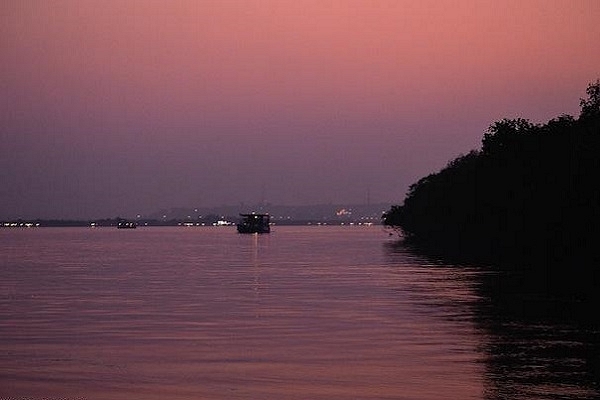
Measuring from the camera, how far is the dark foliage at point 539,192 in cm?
8200

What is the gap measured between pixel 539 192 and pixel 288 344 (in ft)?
207

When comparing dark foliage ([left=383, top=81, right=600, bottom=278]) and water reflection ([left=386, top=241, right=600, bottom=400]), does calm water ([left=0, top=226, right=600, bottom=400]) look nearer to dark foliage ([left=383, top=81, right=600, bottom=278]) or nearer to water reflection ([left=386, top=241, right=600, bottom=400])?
water reflection ([left=386, top=241, right=600, bottom=400])

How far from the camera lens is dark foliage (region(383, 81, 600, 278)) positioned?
8200cm

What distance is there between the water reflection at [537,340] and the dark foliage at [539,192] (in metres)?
16.6

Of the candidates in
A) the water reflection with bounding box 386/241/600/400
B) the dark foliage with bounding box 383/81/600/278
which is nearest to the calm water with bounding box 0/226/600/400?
the water reflection with bounding box 386/241/600/400

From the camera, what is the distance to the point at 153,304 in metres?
51.3

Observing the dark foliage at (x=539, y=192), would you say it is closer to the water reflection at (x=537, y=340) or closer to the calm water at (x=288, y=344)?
the water reflection at (x=537, y=340)

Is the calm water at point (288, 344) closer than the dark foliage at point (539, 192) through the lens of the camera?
Yes

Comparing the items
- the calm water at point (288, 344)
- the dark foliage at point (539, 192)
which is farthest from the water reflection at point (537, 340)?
the dark foliage at point (539, 192)

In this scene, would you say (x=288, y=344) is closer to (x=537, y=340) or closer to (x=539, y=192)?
(x=537, y=340)

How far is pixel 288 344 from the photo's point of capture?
3431 cm

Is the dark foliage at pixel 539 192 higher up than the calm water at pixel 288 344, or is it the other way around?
the dark foliage at pixel 539 192

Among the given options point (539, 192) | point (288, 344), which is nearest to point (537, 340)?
point (288, 344)

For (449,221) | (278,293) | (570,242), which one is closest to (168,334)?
(278,293)
